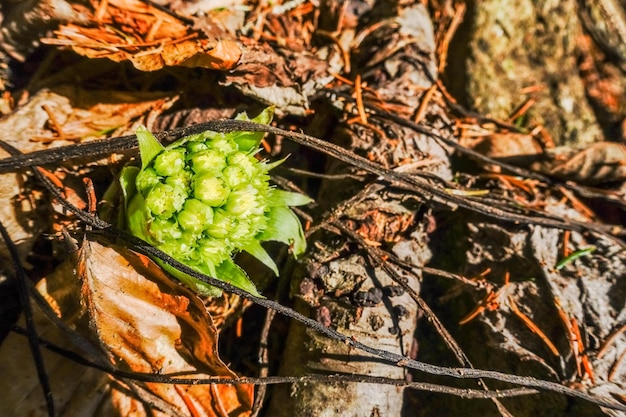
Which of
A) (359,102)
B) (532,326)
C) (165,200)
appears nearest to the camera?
(165,200)

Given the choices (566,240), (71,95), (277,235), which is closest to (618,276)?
(566,240)

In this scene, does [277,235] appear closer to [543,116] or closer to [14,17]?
[14,17]

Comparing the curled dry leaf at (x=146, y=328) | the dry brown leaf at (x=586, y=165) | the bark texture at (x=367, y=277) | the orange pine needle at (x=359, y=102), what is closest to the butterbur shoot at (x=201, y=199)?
the curled dry leaf at (x=146, y=328)

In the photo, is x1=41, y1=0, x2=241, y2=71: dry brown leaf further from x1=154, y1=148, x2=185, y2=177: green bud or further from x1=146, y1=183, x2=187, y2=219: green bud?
x1=146, y1=183, x2=187, y2=219: green bud

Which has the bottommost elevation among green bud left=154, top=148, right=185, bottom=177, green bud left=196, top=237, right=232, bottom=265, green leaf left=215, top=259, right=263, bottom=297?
green leaf left=215, top=259, right=263, bottom=297

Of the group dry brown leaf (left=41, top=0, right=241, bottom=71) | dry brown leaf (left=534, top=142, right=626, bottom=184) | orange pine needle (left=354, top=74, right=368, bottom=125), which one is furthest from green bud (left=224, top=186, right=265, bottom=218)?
dry brown leaf (left=534, top=142, right=626, bottom=184)

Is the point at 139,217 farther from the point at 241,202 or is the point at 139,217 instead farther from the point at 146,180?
the point at 241,202

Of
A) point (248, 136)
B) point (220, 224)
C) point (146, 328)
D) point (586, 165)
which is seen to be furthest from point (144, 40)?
point (586, 165)
